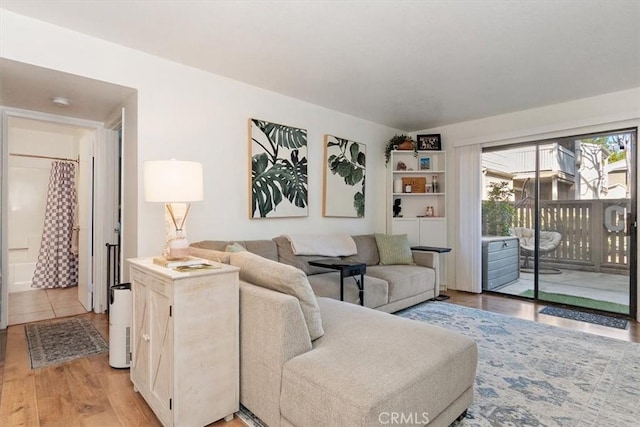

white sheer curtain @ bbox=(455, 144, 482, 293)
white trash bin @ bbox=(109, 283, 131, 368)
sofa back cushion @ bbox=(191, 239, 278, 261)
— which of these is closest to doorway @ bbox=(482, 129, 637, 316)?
white sheer curtain @ bbox=(455, 144, 482, 293)

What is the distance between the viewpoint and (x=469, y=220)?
4.70 m

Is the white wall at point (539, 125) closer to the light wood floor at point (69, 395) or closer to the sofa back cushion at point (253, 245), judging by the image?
the sofa back cushion at point (253, 245)

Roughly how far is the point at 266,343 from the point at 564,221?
421 centimetres

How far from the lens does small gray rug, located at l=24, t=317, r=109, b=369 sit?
2.52 m

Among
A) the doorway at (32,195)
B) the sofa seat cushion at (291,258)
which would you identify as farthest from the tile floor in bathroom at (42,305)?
the sofa seat cushion at (291,258)

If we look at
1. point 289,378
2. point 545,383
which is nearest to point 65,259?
point 289,378

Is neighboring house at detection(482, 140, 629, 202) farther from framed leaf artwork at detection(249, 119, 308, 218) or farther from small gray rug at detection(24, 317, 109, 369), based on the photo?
small gray rug at detection(24, 317, 109, 369)

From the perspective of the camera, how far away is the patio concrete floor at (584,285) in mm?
3746

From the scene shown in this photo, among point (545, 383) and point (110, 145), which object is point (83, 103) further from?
point (545, 383)

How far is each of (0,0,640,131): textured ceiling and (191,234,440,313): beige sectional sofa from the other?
1622mm

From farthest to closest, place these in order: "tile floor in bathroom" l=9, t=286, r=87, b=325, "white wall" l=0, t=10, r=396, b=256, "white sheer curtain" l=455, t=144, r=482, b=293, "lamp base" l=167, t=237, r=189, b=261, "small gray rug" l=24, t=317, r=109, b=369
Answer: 1. "white sheer curtain" l=455, t=144, r=482, b=293
2. "tile floor in bathroom" l=9, t=286, r=87, b=325
3. "small gray rug" l=24, t=317, r=109, b=369
4. "white wall" l=0, t=10, r=396, b=256
5. "lamp base" l=167, t=237, r=189, b=261

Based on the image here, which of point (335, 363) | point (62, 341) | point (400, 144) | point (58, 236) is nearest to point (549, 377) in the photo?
point (335, 363)

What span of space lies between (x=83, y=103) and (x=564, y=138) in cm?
532

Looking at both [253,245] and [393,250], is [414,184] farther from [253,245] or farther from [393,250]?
[253,245]
